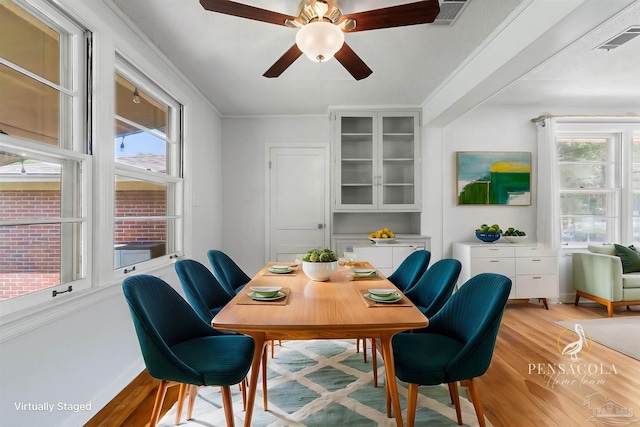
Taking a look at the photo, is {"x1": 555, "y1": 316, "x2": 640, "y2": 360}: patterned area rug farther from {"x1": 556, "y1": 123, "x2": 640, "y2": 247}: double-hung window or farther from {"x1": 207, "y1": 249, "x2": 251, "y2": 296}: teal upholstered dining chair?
{"x1": 207, "y1": 249, "x2": 251, "y2": 296}: teal upholstered dining chair

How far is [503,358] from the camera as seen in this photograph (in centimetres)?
271

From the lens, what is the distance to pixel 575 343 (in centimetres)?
304

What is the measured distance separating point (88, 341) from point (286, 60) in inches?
80.4

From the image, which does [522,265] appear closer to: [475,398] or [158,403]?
[475,398]

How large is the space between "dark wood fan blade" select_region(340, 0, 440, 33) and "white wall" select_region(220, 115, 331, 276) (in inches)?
111

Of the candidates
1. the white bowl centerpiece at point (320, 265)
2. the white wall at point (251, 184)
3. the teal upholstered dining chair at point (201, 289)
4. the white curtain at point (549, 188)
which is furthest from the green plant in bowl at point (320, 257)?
the white curtain at point (549, 188)

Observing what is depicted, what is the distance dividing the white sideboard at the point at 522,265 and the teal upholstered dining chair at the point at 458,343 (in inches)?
93.7

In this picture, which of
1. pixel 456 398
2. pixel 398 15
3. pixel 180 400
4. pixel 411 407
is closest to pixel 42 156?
pixel 180 400

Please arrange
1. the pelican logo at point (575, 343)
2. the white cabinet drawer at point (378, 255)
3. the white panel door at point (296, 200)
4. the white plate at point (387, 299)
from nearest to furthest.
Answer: the white plate at point (387, 299) → the pelican logo at point (575, 343) → the white cabinet drawer at point (378, 255) → the white panel door at point (296, 200)

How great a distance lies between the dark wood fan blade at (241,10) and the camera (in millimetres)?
1597

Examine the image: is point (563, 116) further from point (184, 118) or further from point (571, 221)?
point (184, 118)

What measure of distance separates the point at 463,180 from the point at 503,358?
236cm

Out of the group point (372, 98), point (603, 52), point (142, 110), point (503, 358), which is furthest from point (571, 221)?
point (142, 110)

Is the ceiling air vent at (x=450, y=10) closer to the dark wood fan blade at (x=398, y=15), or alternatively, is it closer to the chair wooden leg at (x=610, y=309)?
the dark wood fan blade at (x=398, y=15)
